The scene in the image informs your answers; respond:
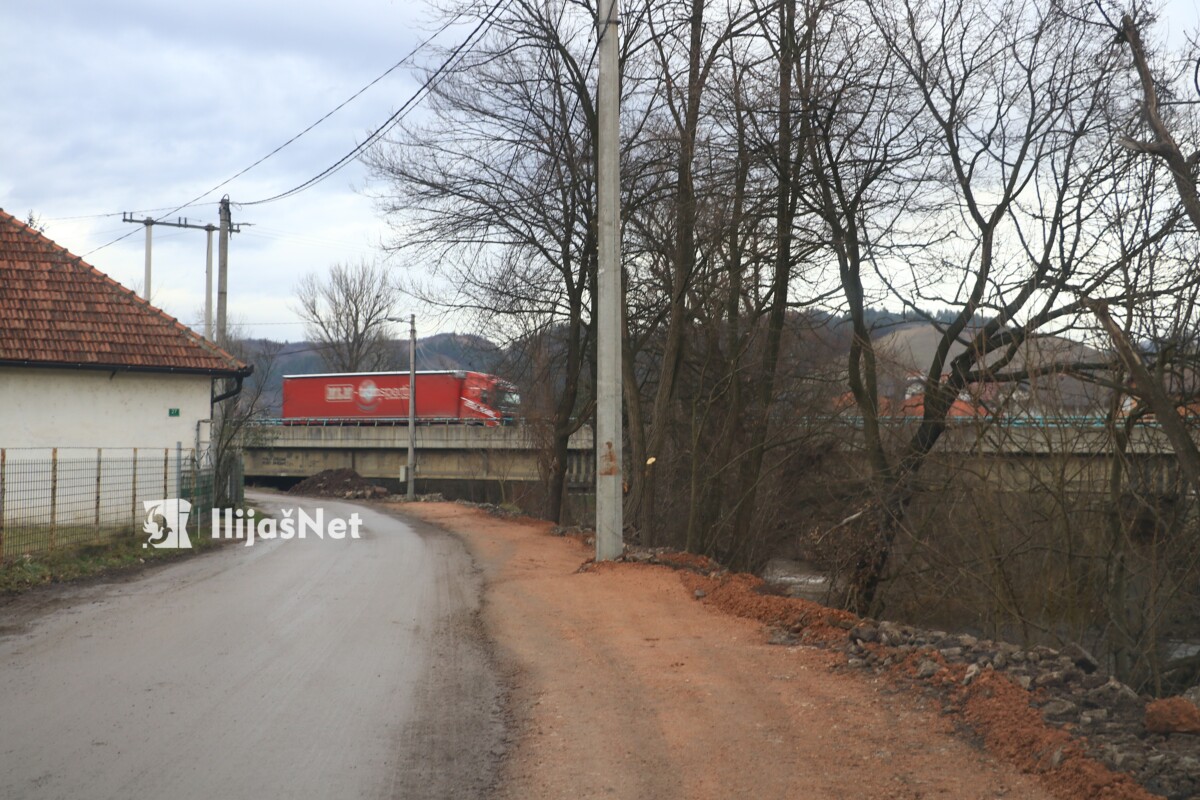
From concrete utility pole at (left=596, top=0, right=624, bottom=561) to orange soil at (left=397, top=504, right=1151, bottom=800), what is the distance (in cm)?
393

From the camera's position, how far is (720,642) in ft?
28.9

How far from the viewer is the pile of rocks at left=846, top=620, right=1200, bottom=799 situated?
505 cm

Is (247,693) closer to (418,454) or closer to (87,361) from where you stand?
(87,361)

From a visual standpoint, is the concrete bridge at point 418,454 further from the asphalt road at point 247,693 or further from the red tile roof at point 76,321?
the asphalt road at point 247,693

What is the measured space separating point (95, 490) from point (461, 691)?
44.9 ft

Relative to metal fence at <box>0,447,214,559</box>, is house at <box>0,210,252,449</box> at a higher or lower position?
higher

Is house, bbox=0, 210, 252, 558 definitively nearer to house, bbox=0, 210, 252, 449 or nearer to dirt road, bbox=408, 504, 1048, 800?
house, bbox=0, 210, 252, 449

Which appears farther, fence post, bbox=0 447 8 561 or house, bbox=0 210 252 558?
house, bbox=0 210 252 558

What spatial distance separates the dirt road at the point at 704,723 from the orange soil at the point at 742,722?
13mm

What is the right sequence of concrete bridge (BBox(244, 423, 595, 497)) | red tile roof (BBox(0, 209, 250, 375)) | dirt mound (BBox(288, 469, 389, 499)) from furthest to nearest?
concrete bridge (BBox(244, 423, 595, 497)) → dirt mound (BBox(288, 469, 389, 499)) → red tile roof (BBox(0, 209, 250, 375))

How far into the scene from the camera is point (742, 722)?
20.6 feet

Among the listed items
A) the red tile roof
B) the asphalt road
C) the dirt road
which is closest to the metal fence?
the red tile roof

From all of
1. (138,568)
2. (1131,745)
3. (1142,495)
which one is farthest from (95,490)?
(1131,745)

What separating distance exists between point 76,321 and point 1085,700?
22162 millimetres
